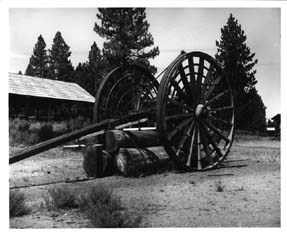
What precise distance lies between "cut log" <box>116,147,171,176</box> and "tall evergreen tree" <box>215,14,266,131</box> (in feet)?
8.10

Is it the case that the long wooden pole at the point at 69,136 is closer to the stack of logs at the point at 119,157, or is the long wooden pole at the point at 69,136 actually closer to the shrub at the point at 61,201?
the stack of logs at the point at 119,157

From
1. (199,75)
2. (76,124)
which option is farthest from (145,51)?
(76,124)

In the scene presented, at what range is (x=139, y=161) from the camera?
258 inches

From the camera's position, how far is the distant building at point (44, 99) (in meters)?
10.9

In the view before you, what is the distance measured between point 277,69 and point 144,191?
10.1ft

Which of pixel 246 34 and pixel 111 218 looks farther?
pixel 246 34

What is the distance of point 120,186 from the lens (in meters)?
5.60

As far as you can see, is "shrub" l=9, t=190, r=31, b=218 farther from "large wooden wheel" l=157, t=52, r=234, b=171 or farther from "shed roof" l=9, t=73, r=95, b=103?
"shed roof" l=9, t=73, r=95, b=103

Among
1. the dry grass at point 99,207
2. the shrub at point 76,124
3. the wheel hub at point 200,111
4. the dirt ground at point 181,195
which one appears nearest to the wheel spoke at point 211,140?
the wheel hub at point 200,111

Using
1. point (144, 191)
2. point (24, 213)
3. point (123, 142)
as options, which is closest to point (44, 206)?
point (24, 213)

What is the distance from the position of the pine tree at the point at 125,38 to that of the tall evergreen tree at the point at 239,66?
1611 millimetres

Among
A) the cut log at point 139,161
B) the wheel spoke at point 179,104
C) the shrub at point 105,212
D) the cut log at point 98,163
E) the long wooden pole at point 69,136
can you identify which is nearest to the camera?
the shrub at point 105,212

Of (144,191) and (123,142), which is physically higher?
(123,142)
